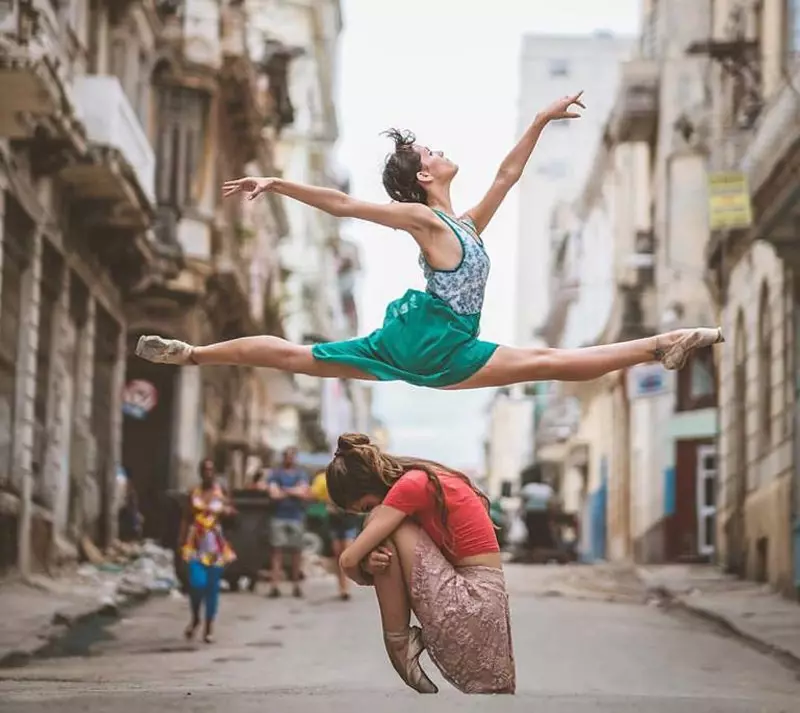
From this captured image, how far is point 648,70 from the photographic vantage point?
1737 inches

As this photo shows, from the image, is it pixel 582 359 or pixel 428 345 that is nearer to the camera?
pixel 428 345

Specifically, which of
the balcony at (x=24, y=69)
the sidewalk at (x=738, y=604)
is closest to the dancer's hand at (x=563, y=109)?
the sidewalk at (x=738, y=604)

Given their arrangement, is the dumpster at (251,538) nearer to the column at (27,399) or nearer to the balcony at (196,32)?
the column at (27,399)

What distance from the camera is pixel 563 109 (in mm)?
7641

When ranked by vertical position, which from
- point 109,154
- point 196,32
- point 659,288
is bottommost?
point 109,154

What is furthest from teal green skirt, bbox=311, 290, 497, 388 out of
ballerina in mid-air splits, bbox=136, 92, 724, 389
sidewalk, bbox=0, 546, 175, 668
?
sidewalk, bbox=0, 546, 175, 668

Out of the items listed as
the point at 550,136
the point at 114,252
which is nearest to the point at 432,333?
the point at 114,252

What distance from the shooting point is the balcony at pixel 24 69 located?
19.1 m

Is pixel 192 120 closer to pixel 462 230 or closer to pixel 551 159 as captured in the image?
pixel 462 230

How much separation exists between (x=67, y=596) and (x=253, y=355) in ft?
46.2

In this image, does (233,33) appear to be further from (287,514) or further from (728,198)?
(287,514)

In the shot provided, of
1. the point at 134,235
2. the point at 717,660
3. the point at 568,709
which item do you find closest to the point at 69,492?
the point at 134,235

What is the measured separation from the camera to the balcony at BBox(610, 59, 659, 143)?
44.2 metres

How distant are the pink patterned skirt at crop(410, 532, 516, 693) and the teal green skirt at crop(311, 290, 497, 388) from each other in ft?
2.05
